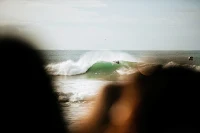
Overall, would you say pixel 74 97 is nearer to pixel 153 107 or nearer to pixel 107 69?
pixel 107 69

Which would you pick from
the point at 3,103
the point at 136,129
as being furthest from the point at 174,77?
the point at 3,103

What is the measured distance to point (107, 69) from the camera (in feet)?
6.00

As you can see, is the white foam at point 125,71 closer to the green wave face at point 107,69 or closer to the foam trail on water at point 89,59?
the green wave face at point 107,69

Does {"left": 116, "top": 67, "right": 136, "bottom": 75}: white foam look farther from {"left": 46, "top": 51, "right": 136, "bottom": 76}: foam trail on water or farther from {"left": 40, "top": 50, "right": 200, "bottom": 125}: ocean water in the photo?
{"left": 46, "top": 51, "right": 136, "bottom": 76}: foam trail on water

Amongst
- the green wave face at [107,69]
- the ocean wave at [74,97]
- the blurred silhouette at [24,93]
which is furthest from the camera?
the green wave face at [107,69]

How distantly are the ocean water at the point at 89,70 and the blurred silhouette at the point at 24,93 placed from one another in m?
0.22

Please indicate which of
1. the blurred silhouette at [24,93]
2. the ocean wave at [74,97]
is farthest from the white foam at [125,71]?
the blurred silhouette at [24,93]

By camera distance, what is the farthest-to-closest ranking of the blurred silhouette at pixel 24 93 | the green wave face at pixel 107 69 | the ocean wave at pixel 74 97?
the green wave face at pixel 107 69, the ocean wave at pixel 74 97, the blurred silhouette at pixel 24 93

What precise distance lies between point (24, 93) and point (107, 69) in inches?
27.9

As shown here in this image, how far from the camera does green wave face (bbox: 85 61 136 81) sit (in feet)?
5.92

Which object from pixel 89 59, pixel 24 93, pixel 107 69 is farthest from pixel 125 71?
pixel 24 93

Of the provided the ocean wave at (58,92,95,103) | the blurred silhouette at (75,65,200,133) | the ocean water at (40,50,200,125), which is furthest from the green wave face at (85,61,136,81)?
the blurred silhouette at (75,65,200,133)

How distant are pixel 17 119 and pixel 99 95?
556mm

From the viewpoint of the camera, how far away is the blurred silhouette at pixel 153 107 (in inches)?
53.9
